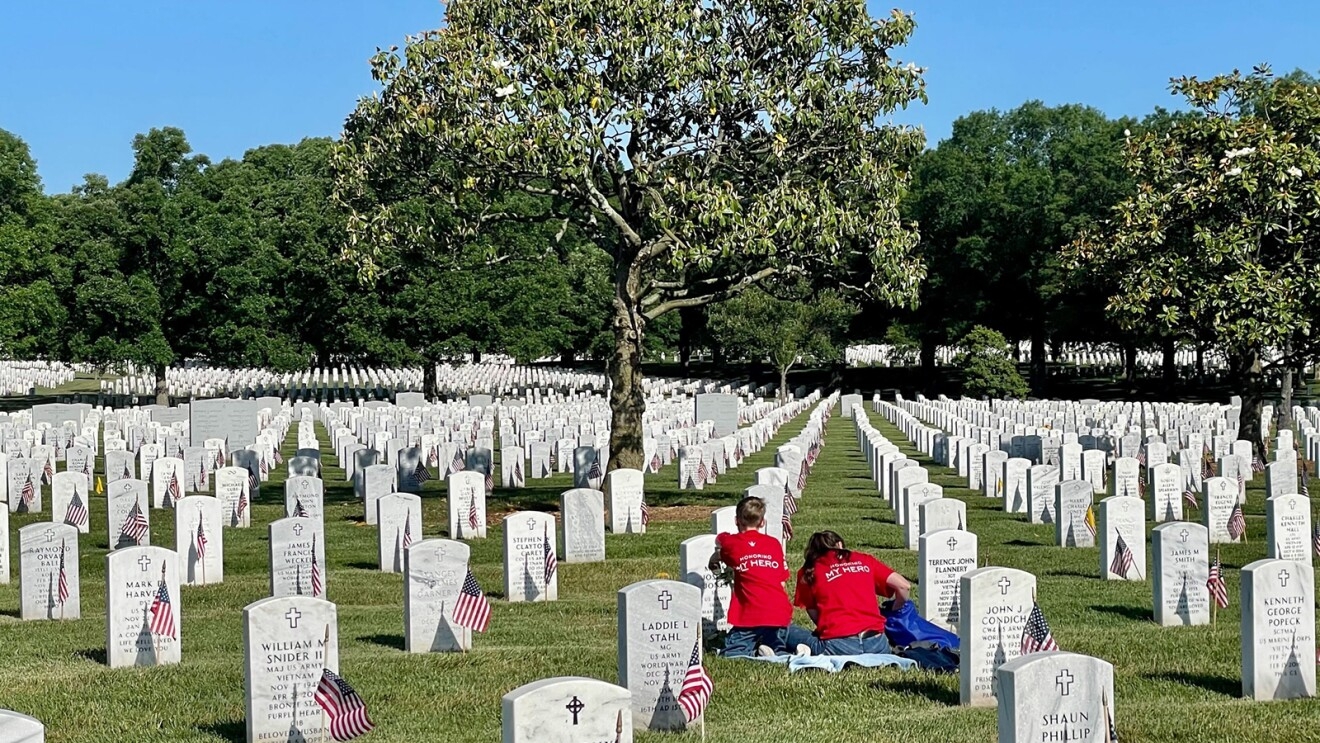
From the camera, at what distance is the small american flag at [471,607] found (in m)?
12.4

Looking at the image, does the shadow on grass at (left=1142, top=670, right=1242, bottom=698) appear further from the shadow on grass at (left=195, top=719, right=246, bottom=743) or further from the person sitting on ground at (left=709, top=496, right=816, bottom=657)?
the shadow on grass at (left=195, top=719, right=246, bottom=743)

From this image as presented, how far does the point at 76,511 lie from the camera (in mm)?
21094

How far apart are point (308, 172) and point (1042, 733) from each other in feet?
242

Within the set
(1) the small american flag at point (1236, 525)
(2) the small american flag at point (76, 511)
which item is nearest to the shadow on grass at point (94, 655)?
(2) the small american flag at point (76, 511)

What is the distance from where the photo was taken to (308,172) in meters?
78.4

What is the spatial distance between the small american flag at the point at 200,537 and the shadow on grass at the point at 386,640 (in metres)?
4.78

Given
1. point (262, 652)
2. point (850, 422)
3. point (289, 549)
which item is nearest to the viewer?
point (262, 652)

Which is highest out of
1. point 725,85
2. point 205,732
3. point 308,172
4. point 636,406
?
point 308,172

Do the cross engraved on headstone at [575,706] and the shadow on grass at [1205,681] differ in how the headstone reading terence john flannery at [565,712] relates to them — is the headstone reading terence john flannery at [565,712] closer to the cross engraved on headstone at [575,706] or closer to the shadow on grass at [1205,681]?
the cross engraved on headstone at [575,706]

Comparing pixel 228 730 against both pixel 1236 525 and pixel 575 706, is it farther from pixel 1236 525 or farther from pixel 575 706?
pixel 1236 525

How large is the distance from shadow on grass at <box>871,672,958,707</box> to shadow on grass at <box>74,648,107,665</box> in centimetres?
592

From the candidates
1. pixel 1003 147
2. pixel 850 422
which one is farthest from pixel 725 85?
pixel 1003 147

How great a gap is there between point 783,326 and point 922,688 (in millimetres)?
58529

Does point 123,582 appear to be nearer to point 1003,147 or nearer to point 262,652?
point 262,652
